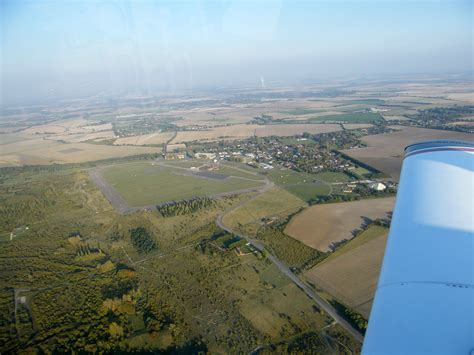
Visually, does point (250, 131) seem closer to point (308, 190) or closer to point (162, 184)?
point (162, 184)

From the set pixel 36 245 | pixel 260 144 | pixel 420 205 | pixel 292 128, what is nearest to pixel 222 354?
pixel 420 205

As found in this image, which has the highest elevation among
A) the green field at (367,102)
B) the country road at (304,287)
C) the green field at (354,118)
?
the green field at (367,102)

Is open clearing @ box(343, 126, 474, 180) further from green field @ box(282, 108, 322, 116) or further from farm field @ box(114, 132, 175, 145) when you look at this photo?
farm field @ box(114, 132, 175, 145)

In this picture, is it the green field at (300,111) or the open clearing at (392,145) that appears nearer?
the open clearing at (392,145)

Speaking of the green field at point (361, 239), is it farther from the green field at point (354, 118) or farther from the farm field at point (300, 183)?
the green field at point (354, 118)

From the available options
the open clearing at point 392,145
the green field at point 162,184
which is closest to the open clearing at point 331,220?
the open clearing at point 392,145

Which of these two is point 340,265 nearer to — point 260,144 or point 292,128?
point 260,144

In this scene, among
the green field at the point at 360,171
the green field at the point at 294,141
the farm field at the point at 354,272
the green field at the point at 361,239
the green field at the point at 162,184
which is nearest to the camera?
the farm field at the point at 354,272
